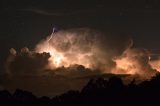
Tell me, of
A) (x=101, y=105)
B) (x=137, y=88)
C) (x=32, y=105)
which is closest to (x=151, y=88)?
(x=137, y=88)

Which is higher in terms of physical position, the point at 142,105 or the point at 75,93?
the point at 75,93

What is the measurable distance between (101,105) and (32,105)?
141ft

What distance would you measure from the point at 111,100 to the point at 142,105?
1393 centimetres

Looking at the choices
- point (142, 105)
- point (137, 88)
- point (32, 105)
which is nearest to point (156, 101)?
point (142, 105)

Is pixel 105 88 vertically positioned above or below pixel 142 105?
above

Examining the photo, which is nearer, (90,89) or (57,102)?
(90,89)

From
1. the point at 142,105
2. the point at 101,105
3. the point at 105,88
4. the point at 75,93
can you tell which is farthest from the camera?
the point at 75,93

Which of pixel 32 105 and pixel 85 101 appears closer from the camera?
pixel 85 101

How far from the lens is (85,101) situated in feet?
554

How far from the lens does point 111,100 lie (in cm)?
16075

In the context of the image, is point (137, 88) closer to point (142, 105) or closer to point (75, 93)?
point (142, 105)

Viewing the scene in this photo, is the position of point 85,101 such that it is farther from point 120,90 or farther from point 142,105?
point 142,105

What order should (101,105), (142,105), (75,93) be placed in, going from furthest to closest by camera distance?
(75,93)
(101,105)
(142,105)

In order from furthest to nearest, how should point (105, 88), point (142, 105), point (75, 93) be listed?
point (75, 93) → point (105, 88) → point (142, 105)
